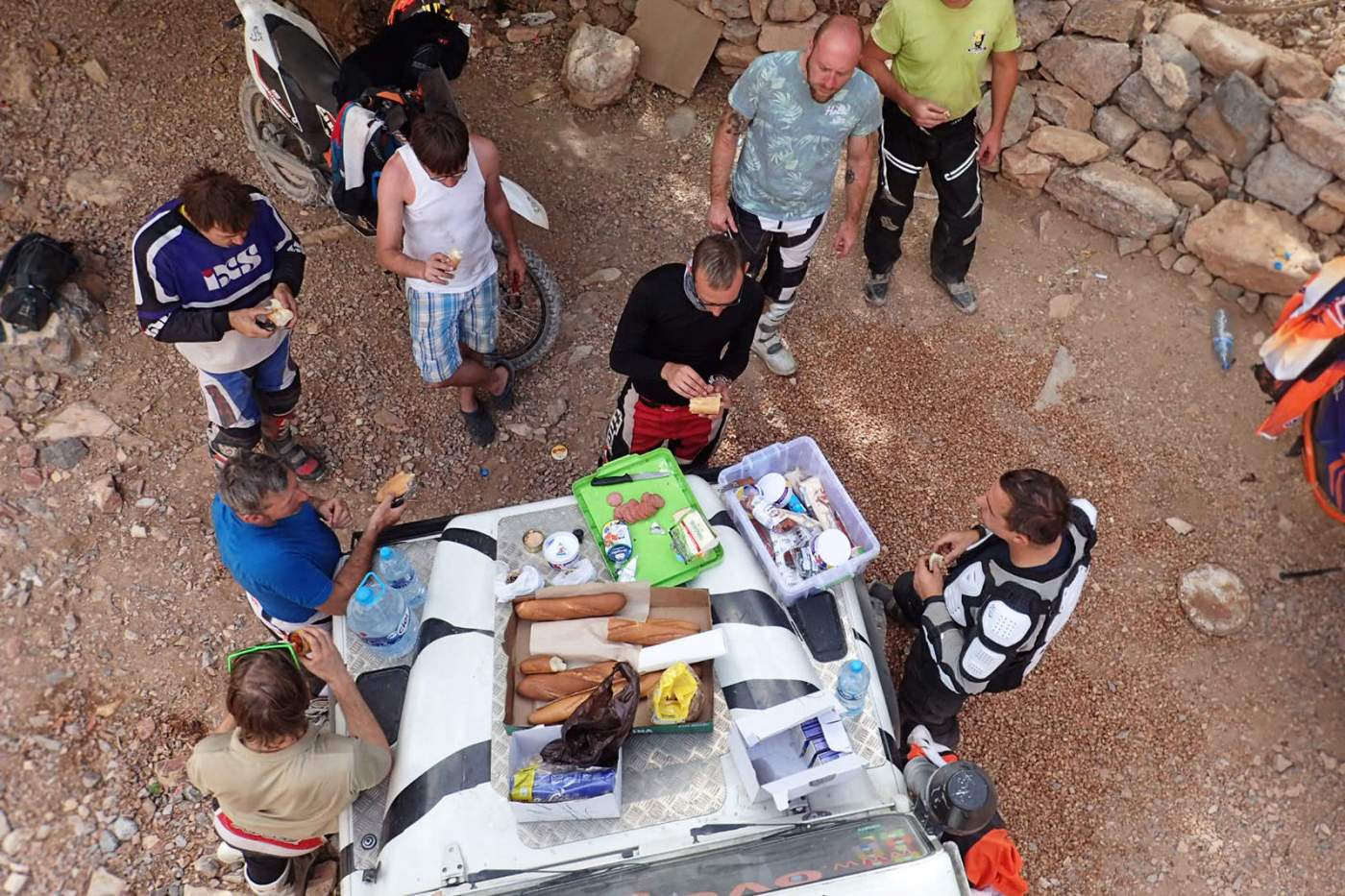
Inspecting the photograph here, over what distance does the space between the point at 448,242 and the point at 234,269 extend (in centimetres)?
91

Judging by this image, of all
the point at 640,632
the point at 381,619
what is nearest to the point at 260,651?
the point at 381,619

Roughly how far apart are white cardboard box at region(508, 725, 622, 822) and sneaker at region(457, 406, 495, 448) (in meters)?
2.58

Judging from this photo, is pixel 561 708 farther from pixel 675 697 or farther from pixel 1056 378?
pixel 1056 378

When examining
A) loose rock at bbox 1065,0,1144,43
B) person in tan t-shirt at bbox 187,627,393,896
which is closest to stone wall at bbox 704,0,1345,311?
loose rock at bbox 1065,0,1144,43

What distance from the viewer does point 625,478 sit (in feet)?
11.1

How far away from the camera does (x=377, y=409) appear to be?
201 inches

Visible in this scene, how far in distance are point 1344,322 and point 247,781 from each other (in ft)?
15.4

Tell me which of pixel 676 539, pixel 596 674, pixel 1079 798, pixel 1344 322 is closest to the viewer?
pixel 596 674

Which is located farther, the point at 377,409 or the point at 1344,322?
the point at 377,409

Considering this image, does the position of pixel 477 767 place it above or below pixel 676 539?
below

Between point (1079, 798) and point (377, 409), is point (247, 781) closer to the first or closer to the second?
point (377, 409)

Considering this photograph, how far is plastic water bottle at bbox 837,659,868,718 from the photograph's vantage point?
2.92m

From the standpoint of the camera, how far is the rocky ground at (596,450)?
4.05 meters

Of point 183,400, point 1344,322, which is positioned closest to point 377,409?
point 183,400
